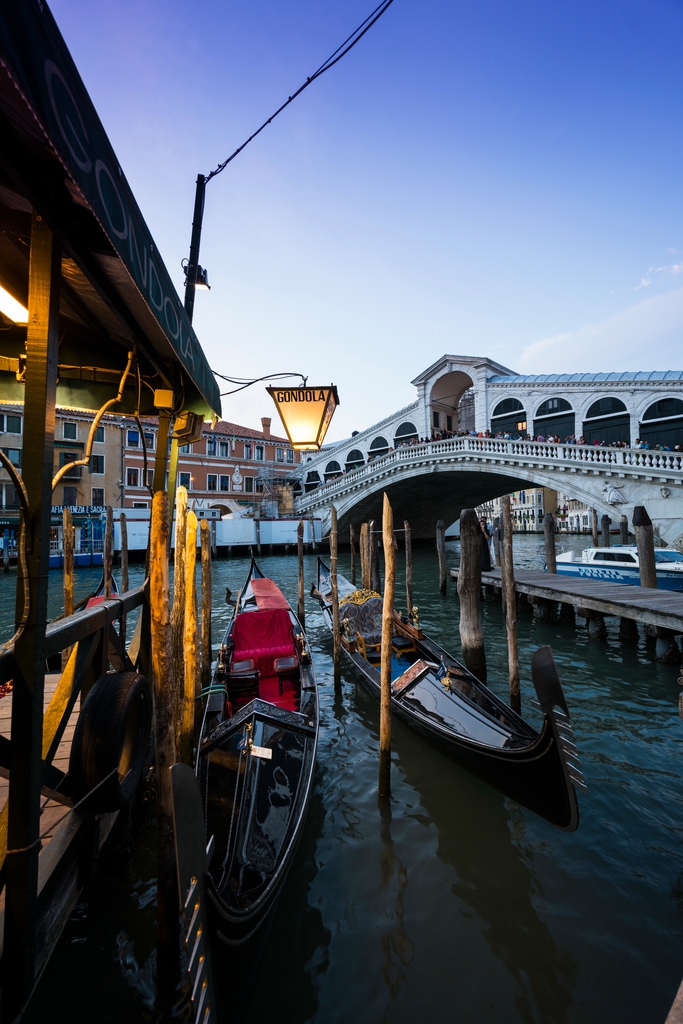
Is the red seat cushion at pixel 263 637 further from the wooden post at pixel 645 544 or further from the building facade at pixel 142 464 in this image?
the building facade at pixel 142 464

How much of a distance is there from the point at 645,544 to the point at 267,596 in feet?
23.2

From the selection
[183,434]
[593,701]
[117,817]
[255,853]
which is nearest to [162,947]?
[255,853]

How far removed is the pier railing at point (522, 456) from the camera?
14.6 m

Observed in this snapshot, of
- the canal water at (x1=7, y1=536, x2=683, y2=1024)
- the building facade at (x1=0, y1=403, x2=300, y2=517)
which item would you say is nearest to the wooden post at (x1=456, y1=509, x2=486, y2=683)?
the canal water at (x1=7, y1=536, x2=683, y2=1024)

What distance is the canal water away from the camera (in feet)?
7.82

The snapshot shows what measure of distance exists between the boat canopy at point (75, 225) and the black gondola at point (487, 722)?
282 cm

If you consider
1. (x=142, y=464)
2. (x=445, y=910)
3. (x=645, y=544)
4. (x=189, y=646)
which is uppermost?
(x=142, y=464)

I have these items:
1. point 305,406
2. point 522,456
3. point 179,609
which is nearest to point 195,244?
point 305,406

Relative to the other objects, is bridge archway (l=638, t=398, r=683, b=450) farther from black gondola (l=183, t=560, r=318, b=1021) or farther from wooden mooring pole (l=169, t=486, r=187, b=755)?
wooden mooring pole (l=169, t=486, r=187, b=755)

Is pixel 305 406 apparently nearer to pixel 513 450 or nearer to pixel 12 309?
pixel 12 309

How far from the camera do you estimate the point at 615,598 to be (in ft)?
25.5

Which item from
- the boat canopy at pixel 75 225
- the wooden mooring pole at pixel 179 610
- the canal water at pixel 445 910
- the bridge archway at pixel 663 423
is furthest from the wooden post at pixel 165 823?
the bridge archway at pixel 663 423

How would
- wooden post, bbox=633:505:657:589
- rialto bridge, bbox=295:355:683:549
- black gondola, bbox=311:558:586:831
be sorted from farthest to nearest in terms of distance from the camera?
rialto bridge, bbox=295:355:683:549 < wooden post, bbox=633:505:657:589 < black gondola, bbox=311:558:586:831

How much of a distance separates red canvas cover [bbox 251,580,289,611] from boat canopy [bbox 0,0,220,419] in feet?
12.6
